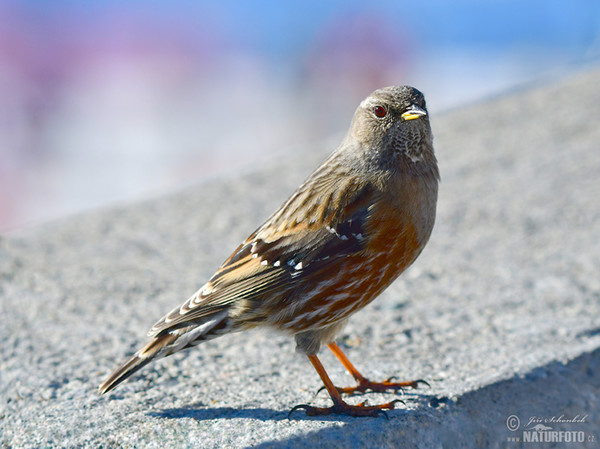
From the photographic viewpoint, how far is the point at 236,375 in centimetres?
336

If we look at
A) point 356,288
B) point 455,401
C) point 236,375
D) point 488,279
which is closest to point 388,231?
point 356,288

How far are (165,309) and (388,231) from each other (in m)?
1.74

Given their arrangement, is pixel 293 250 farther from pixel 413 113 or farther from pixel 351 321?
pixel 351 321

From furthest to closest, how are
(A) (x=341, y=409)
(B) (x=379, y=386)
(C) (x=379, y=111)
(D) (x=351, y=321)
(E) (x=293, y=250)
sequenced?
1. (D) (x=351, y=321)
2. (C) (x=379, y=111)
3. (B) (x=379, y=386)
4. (E) (x=293, y=250)
5. (A) (x=341, y=409)

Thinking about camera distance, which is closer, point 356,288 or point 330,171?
point 356,288

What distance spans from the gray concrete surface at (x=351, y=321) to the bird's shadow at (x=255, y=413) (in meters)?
0.01

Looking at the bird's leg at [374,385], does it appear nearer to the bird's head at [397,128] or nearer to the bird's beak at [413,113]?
the bird's head at [397,128]

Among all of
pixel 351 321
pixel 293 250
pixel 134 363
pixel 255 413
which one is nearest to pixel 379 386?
pixel 255 413

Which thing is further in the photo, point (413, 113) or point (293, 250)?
point (413, 113)

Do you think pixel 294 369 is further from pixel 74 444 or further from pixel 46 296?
pixel 46 296

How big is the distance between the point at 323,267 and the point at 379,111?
79cm

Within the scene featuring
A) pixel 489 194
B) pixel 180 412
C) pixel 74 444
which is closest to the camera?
pixel 74 444

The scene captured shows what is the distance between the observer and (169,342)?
9.62 ft

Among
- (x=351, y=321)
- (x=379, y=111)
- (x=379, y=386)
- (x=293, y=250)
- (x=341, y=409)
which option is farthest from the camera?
(x=351, y=321)
